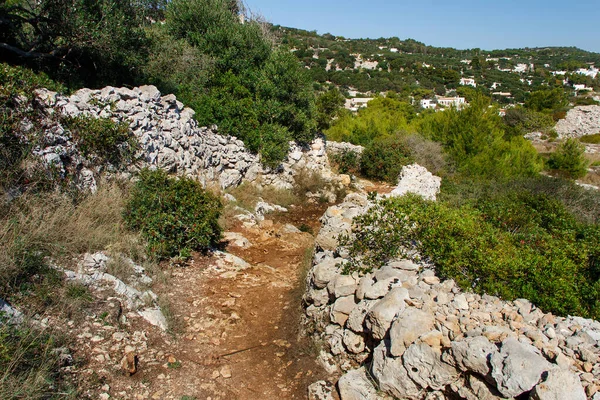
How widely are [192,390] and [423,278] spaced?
280cm

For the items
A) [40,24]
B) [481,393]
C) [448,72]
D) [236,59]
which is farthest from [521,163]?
[448,72]

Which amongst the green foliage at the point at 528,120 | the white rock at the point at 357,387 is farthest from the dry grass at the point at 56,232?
the green foliage at the point at 528,120

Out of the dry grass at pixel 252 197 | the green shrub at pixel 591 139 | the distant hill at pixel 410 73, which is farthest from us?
the distant hill at pixel 410 73

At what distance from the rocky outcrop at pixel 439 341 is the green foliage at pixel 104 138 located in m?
4.97

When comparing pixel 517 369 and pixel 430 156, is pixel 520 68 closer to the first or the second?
pixel 430 156

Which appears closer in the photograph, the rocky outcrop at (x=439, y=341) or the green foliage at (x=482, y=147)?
the rocky outcrop at (x=439, y=341)

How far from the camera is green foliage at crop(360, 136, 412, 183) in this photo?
14812mm

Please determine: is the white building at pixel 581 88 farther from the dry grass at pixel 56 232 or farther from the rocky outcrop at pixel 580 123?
the dry grass at pixel 56 232

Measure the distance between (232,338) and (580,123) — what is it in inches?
1764

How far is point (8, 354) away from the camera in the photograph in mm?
3164

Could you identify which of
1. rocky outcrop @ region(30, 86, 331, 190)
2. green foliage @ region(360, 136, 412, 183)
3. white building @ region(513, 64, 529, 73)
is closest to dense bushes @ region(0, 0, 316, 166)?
rocky outcrop @ region(30, 86, 331, 190)

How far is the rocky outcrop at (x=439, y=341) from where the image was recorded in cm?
311

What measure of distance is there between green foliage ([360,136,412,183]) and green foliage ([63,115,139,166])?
30.2 ft

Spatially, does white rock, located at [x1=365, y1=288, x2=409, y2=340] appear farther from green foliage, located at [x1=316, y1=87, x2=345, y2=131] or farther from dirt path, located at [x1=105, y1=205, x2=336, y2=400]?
green foliage, located at [x1=316, y1=87, x2=345, y2=131]
